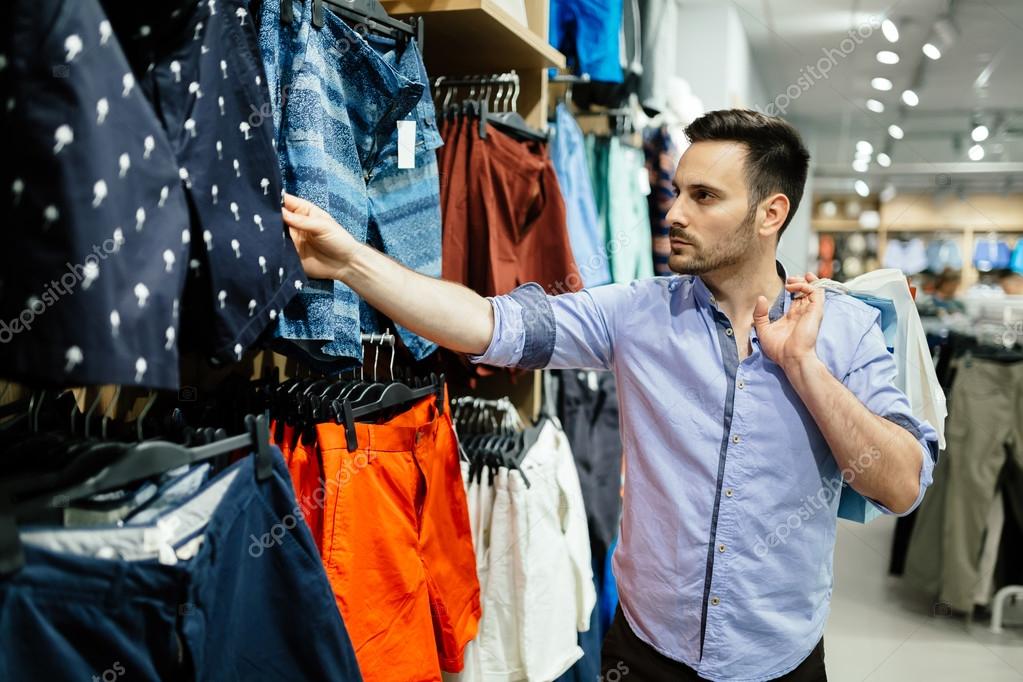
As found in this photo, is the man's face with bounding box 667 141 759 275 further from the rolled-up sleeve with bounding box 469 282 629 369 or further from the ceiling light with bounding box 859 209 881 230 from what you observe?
the ceiling light with bounding box 859 209 881 230

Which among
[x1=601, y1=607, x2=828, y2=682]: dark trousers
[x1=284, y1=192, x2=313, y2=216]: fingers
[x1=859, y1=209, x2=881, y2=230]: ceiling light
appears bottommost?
[x1=601, y1=607, x2=828, y2=682]: dark trousers

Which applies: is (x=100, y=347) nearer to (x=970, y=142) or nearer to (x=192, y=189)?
(x=192, y=189)

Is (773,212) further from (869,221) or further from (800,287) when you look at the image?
(869,221)

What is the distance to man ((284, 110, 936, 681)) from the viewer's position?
1396 mm

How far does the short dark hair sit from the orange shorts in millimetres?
836

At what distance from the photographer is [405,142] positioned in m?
1.54

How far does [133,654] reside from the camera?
2.82ft

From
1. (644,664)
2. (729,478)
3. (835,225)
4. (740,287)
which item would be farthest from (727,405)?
(835,225)

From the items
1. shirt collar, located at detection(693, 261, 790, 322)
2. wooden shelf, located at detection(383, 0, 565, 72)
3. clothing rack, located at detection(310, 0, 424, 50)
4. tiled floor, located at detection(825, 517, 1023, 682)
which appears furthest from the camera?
tiled floor, located at detection(825, 517, 1023, 682)

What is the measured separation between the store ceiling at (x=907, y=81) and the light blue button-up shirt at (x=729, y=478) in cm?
429

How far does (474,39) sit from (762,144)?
0.87 metres

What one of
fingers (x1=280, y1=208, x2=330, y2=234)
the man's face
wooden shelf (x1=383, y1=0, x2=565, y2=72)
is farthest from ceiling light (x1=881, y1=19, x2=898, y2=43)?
fingers (x1=280, y1=208, x2=330, y2=234)

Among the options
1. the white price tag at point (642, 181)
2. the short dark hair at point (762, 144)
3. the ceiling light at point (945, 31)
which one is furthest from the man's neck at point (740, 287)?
the ceiling light at point (945, 31)

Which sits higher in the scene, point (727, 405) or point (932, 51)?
point (932, 51)
